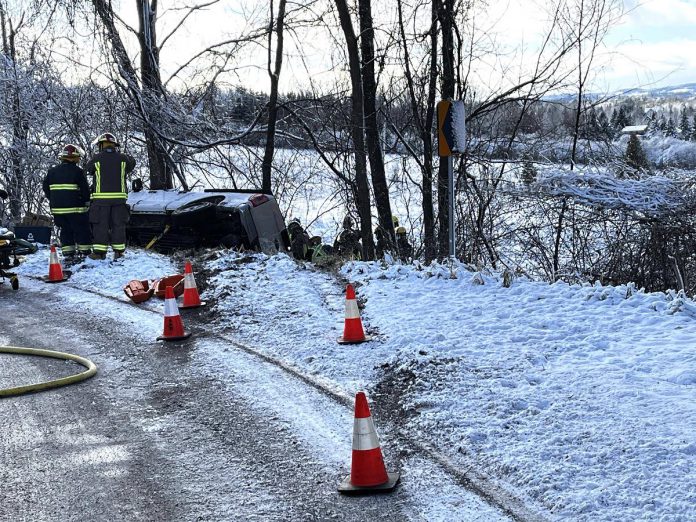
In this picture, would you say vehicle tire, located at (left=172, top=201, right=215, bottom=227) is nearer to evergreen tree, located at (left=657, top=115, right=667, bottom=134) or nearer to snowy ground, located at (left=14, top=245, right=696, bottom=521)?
snowy ground, located at (left=14, top=245, right=696, bottom=521)

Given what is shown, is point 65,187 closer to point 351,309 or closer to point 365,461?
point 351,309

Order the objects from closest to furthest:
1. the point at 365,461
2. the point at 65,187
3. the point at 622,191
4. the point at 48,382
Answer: the point at 365,461 → the point at 48,382 → the point at 622,191 → the point at 65,187

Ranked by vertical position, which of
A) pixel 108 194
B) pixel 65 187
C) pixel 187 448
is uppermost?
pixel 65 187

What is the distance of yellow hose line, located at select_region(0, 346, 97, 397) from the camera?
6355mm

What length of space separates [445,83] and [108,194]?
22.0ft

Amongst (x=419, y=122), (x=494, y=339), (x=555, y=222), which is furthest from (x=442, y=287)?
(x=419, y=122)

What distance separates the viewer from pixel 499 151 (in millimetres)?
15086

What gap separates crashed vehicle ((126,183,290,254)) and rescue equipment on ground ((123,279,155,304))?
3435mm

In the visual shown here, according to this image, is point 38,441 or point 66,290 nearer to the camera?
point 38,441

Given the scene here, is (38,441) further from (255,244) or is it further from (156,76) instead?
(156,76)

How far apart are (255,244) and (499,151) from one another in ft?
17.2

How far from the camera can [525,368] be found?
5910 mm

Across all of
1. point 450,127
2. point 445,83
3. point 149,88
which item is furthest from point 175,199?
point 450,127

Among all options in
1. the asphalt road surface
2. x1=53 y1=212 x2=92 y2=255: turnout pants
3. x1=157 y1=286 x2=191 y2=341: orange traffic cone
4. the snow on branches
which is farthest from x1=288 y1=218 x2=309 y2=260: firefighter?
the asphalt road surface
